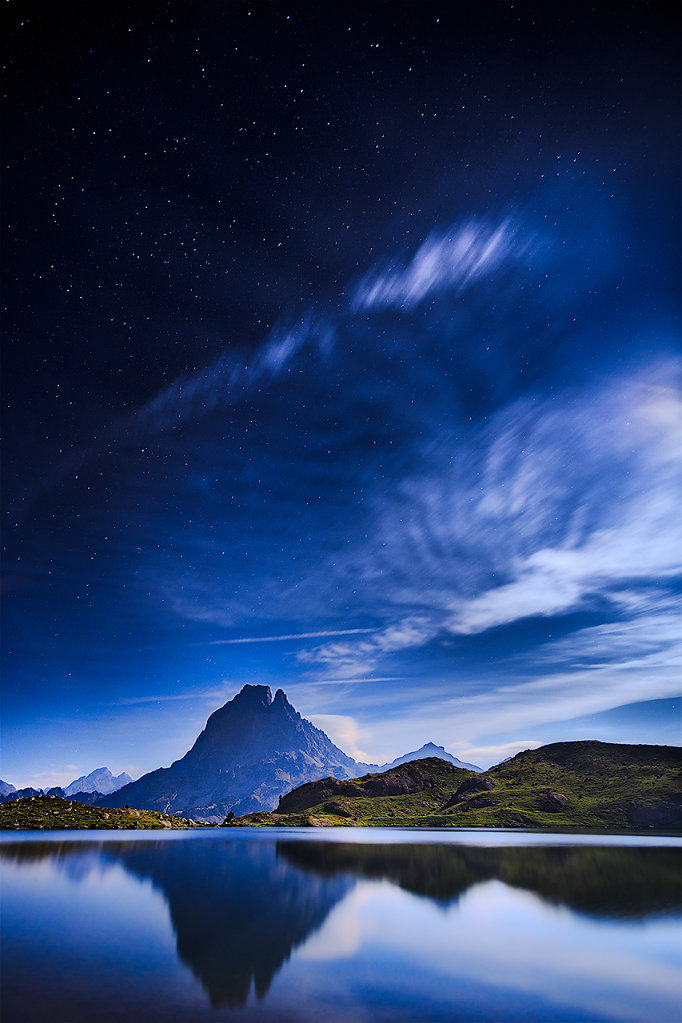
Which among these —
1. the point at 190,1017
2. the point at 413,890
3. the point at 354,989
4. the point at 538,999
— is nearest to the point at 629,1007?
the point at 538,999

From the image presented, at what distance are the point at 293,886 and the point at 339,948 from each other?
31.1m

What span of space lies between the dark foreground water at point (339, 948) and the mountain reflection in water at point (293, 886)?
304 mm

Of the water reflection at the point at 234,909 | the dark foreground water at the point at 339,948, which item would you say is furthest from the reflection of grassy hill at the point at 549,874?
the water reflection at the point at 234,909

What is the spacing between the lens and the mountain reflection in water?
29422mm

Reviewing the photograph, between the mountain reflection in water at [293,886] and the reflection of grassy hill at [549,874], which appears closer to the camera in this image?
the mountain reflection in water at [293,886]

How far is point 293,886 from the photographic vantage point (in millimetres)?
58625

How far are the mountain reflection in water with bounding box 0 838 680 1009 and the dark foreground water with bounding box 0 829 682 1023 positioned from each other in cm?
30

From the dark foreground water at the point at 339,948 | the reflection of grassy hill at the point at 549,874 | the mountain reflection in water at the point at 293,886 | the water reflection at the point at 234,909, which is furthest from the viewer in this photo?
the reflection of grassy hill at the point at 549,874

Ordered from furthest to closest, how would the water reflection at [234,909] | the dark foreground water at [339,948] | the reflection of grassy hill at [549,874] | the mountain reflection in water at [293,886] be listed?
the reflection of grassy hill at [549,874], the mountain reflection in water at [293,886], the water reflection at [234,909], the dark foreground water at [339,948]

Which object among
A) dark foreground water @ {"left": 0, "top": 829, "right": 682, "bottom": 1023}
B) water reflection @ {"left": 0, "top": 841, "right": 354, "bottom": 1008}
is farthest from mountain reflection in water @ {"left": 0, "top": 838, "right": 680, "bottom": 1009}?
dark foreground water @ {"left": 0, "top": 829, "right": 682, "bottom": 1023}

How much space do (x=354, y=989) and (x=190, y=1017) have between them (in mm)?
9407

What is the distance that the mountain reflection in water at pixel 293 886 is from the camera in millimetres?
29422

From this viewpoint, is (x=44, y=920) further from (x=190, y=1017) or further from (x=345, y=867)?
(x=345, y=867)

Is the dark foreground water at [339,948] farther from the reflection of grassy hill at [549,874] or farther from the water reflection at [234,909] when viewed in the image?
the reflection of grassy hill at [549,874]
